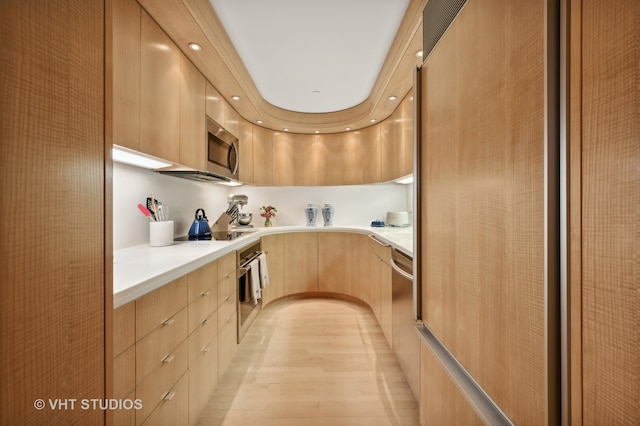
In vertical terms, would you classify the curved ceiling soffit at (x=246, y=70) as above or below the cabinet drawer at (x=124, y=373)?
above

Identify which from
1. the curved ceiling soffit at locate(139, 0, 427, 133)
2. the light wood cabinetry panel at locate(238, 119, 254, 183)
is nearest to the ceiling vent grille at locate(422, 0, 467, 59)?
the curved ceiling soffit at locate(139, 0, 427, 133)

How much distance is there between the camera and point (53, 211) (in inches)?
18.8

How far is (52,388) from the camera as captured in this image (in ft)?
1.53

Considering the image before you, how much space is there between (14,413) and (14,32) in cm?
60

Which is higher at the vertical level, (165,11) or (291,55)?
(291,55)

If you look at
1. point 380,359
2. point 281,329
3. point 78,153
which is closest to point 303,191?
point 281,329

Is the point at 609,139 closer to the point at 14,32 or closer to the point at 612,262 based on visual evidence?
the point at 612,262

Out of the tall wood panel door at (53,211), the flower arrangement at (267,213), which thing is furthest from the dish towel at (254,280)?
the tall wood panel door at (53,211)

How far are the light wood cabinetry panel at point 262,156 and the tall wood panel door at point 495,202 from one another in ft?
8.99

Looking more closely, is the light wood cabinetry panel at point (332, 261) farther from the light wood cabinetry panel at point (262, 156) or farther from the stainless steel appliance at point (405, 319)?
the stainless steel appliance at point (405, 319)

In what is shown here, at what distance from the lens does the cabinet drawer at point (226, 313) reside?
5.80ft

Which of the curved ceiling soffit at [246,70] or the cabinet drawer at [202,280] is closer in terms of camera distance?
the cabinet drawer at [202,280]

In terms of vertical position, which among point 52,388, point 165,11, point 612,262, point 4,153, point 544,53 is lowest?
point 52,388

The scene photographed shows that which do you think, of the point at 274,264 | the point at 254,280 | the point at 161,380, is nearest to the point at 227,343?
the point at 254,280
